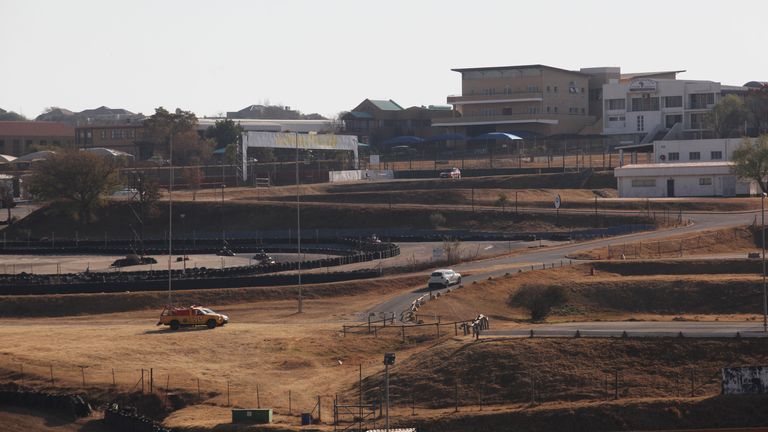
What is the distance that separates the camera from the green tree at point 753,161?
104 metres

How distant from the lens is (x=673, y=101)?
541ft

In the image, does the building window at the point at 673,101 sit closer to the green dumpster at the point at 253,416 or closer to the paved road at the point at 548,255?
the paved road at the point at 548,255

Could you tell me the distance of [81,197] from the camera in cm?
12150

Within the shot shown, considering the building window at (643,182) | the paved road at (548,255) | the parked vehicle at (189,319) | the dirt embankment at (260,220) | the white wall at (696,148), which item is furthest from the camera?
the white wall at (696,148)

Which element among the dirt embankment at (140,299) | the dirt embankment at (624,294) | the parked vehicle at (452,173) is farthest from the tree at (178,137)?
the dirt embankment at (624,294)

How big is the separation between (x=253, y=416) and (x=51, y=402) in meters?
10.1

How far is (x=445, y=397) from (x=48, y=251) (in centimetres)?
6379

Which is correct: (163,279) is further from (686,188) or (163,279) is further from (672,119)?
(672,119)

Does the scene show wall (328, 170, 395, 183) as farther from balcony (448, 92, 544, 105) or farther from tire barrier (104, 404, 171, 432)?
tire barrier (104, 404, 171, 432)

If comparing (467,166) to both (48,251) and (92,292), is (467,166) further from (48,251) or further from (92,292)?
(92,292)

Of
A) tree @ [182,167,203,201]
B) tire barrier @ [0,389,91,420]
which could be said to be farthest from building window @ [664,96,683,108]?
tire barrier @ [0,389,91,420]

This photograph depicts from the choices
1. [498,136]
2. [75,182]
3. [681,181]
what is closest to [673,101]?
[498,136]

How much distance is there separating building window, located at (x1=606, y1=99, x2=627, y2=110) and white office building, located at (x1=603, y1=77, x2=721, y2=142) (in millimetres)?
648

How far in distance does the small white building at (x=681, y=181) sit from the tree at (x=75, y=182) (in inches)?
2073
